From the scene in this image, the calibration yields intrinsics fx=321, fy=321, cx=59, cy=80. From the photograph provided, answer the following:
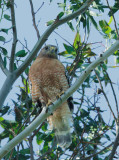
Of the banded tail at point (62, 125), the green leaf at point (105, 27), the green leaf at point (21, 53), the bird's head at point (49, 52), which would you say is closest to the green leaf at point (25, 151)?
the banded tail at point (62, 125)

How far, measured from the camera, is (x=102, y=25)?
501cm

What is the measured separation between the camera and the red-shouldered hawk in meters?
5.13

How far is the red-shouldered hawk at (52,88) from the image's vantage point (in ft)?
16.8

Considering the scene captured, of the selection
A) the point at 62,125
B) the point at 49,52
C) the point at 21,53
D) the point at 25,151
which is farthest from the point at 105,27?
the point at 25,151

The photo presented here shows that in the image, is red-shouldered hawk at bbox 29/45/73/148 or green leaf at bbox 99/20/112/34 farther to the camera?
red-shouldered hawk at bbox 29/45/73/148

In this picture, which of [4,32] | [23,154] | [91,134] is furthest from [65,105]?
[4,32]

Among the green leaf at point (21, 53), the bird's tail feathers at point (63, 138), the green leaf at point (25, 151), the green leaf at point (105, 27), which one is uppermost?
the green leaf at point (105, 27)

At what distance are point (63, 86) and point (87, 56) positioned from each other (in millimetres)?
616

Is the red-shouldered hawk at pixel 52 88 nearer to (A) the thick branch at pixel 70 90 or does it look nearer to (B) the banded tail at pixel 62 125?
(B) the banded tail at pixel 62 125

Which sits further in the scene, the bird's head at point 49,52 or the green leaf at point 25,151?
the bird's head at point 49,52

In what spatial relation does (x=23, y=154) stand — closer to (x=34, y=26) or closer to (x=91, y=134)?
(x=91, y=134)

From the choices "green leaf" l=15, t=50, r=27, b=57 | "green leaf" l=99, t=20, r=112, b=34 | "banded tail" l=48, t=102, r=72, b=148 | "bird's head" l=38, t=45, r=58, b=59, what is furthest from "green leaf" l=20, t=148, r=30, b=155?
"green leaf" l=99, t=20, r=112, b=34

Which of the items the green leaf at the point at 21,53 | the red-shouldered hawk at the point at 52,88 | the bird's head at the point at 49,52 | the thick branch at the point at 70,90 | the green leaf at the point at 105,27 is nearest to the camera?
the thick branch at the point at 70,90

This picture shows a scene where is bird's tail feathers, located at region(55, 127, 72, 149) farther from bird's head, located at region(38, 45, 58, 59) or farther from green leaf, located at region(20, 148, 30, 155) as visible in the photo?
bird's head, located at region(38, 45, 58, 59)
